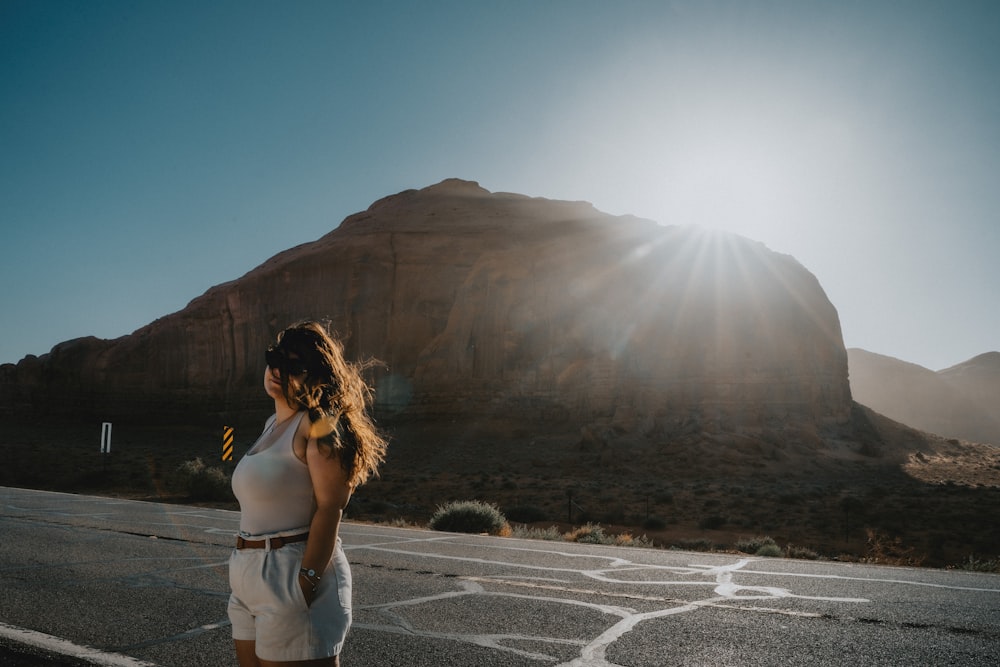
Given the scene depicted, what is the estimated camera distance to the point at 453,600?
6113 millimetres

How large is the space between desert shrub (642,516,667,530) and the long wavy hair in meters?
19.9

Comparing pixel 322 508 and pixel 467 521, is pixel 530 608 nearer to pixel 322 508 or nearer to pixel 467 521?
pixel 322 508

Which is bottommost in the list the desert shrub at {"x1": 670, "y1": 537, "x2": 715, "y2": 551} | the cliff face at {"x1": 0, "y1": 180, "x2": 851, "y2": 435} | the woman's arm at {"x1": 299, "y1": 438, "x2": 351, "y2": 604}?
the desert shrub at {"x1": 670, "y1": 537, "x2": 715, "y2": 551}

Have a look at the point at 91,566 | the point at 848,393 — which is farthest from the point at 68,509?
the point at 848,393

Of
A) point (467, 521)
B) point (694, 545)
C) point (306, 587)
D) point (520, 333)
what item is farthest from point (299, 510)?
point (520, 333)

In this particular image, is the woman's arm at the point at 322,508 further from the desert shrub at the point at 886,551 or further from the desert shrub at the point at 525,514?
the desert shrub at the point at 525,514

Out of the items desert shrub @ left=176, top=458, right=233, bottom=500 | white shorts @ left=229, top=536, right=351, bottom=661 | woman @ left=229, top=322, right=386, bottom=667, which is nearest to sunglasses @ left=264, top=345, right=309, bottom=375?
woman @ left=229, top=322, right=386, bottom=667

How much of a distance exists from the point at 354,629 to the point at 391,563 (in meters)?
3.08

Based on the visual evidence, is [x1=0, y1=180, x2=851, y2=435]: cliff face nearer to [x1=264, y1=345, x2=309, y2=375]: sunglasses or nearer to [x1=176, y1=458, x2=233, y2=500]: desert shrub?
[x1=176, y1=458, x2=233, y2=500]: desert shrub

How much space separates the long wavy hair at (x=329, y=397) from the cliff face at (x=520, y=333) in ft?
134

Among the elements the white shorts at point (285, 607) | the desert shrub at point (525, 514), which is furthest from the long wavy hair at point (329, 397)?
the desert shrub at point (525, 514)

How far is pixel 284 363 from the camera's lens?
259 cm

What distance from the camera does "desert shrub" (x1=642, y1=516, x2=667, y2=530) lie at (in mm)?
21172

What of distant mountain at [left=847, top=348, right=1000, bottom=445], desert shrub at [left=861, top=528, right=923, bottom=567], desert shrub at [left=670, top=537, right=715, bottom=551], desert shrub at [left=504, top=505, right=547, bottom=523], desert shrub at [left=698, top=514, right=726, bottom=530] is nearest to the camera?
desert shrub at [left=861, top=528, right=923, bottom=567]
